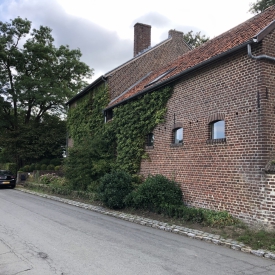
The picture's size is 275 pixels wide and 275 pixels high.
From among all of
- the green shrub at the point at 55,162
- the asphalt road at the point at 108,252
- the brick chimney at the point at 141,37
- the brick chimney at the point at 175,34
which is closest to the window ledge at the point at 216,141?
the asphalt road at the point at 108,252

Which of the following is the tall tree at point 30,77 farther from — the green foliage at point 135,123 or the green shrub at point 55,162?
the green foliage at point 135,123

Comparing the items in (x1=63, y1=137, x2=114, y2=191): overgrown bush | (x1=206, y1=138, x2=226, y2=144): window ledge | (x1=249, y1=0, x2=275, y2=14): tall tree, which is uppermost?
(x1=249, y1=0, x2=275, y2=14): tall tree

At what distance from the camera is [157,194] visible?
10203 mm

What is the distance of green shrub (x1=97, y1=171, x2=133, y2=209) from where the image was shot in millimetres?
11446

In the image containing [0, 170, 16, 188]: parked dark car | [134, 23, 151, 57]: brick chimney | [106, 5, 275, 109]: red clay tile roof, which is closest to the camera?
[106, 5, 275, 109]: red clay tile roof

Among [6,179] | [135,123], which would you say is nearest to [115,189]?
[135,123]

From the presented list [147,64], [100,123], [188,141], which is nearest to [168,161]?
[188,141]

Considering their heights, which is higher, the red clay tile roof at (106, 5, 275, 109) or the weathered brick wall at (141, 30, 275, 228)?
the red clay tile roof at (106, 5, 275, 109)

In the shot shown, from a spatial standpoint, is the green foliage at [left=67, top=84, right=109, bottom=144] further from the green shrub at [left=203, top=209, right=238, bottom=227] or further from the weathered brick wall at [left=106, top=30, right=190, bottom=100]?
the green shrub at [left=203, top=209, right=238, bottom=227]

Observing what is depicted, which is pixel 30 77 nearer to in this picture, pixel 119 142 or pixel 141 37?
pixel 141 37

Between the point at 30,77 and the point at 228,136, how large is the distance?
84.8ft

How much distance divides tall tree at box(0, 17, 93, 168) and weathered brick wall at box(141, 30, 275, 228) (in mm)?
21413

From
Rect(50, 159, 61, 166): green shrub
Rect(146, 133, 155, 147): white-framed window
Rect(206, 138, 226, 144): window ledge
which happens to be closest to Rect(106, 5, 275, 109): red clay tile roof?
Rect(146, 133, 155, 147): white-framed window

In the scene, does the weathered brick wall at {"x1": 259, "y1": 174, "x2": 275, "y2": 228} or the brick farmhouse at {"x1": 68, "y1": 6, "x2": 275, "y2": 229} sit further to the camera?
the brick farmhouse at {"x1": 68, "y1": 6, "x2": 275, "y2": 229}
